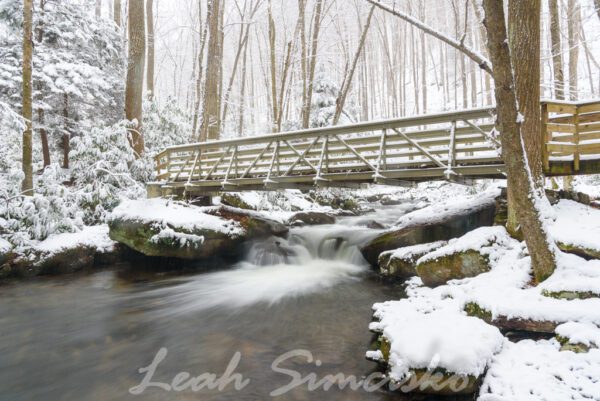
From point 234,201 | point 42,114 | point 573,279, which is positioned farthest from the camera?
point 234,201

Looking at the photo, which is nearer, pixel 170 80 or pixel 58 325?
pixel 58 325

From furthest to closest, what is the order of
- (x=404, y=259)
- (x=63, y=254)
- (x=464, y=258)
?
(x=63, y=254)
(x=404, y=259)
(x=464, y=258)

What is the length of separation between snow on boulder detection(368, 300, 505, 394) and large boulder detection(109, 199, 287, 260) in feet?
21.1

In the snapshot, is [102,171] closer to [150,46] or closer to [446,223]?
[446,223]

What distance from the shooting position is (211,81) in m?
13.2

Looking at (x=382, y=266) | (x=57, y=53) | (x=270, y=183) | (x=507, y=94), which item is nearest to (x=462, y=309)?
(x=507, y=94)

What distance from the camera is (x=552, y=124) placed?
618cm

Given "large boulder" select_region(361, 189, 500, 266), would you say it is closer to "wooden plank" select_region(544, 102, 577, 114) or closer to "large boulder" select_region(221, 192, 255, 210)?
"wooden plank" select_region(544, 102, 577, 114)

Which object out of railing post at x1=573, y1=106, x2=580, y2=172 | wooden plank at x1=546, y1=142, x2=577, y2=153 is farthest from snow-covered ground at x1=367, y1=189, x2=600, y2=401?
wooden plank at x1=546, y1=142, x2=577, y2=153

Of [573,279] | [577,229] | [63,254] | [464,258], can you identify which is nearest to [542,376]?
[573,279]

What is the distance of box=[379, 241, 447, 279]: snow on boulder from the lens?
24.7 ft

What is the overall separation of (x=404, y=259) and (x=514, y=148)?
12.0 feet

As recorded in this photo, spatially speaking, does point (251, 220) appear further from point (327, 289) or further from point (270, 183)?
point (327, 289)

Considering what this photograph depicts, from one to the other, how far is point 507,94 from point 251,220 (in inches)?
301
